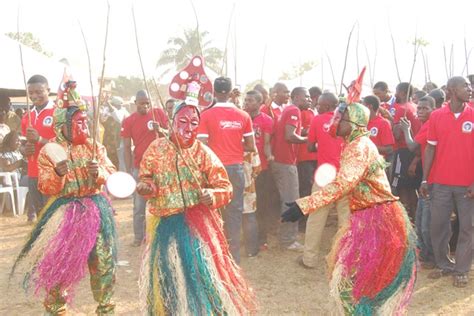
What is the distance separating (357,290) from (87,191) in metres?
2.17

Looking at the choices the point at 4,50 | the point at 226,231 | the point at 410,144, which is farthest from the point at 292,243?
the point at 4,50

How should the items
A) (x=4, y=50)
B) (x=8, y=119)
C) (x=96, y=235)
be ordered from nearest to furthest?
(x=96, y=235), (x=8, y=119), (x=4, y=50)

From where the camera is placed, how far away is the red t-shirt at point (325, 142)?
6055 mm

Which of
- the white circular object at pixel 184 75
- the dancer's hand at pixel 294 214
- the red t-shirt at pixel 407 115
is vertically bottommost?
the dancer's hand at pixel 294 214

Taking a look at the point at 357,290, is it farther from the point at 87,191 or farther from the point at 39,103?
the point at 39,103

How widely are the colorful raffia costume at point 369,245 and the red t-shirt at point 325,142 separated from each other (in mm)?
2140

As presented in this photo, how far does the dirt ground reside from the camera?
4980mm

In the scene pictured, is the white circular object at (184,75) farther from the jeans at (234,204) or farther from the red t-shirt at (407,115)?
the red t-shirt at (407,115)

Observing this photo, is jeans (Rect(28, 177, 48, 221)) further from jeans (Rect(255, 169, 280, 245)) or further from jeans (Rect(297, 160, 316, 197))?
A: jeans (Rect(297, 160, 316, 197))

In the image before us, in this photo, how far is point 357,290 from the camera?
3.72 m

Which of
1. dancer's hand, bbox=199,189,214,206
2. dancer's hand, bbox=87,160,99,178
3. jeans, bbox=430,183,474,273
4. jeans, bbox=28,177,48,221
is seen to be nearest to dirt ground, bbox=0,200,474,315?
jeans, bbox=430,183,474,273

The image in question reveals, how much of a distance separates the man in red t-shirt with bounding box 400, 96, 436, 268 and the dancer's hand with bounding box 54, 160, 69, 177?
3901mm

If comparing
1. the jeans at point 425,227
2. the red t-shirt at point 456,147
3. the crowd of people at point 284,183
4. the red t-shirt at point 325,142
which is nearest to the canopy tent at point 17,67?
the crowd of people at point 284,183

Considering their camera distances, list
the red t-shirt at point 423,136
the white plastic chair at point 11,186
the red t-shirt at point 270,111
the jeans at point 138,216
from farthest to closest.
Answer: the white plastic chair at point 11,186
the red t-shirt at point 270,111
the jeans at point 138,216
the red t-shirt at point 423,136
